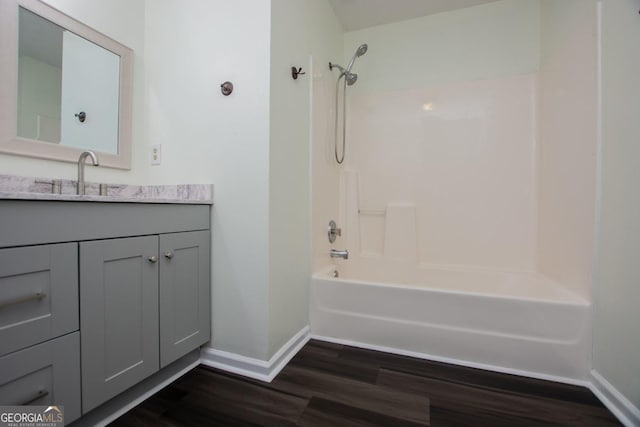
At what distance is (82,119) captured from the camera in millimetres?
1392

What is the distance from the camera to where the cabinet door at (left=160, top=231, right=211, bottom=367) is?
1169 mm

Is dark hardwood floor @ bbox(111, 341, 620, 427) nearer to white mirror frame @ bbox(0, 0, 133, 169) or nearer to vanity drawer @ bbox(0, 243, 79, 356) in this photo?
vanity drawer @ bbox(0, 243, 79, 356)

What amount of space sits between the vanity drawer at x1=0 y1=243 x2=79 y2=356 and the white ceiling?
2235 millimetres

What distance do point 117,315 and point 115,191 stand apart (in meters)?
0.83

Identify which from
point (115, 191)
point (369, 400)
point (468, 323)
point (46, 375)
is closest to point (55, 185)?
point (115, 191)

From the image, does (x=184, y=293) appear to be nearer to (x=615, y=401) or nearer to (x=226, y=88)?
(x=226, y=88)

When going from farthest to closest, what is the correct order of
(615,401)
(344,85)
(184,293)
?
(344,85) → (184,293) → (615,401)

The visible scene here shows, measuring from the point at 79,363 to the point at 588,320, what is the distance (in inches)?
81.2

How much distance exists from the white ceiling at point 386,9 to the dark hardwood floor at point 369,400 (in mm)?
2420

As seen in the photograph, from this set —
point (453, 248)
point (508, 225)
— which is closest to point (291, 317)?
point (453, 248)

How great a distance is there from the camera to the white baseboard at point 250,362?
1.28 meters

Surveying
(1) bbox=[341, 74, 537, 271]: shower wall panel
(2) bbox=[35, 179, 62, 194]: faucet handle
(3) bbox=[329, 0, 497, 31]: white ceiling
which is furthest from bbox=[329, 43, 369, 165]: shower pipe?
(2) bbox=[35, 179, 62, 194]: faucet handle

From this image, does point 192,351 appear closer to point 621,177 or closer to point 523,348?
point 523,348

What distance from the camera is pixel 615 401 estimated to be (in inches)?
42.0
